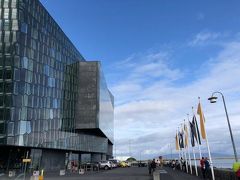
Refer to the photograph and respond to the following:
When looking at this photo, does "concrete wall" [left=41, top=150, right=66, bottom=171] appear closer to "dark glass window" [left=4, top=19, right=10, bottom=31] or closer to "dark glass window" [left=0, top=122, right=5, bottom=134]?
"dark glass window" [left=0, top=122, right=5, bottom=134]

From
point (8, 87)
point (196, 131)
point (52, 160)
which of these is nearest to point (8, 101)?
point (8, 87)

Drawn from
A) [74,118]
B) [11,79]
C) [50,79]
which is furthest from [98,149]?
[11,79]

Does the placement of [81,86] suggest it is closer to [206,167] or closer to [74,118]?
[74,118]

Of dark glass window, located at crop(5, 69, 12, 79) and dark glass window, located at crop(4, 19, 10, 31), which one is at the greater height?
dark glass window, located at crop(4, 19, 10, 31)

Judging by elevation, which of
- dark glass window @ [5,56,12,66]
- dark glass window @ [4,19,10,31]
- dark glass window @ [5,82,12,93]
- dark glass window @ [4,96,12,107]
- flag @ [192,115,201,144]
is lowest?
flag @ [192,115,201,144]

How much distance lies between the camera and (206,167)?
28.0 meters

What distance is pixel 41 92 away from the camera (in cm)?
6209

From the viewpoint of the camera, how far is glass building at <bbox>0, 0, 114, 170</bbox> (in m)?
52.8

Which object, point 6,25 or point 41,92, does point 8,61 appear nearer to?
point 6,25

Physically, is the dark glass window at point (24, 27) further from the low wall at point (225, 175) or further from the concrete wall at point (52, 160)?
the low wall at point (225, 175)

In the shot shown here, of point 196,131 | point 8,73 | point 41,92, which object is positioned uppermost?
point 8,73

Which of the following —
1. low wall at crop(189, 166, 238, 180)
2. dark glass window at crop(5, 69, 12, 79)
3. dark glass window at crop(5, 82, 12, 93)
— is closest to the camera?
low wall at crop(189, 166, 238, 180)

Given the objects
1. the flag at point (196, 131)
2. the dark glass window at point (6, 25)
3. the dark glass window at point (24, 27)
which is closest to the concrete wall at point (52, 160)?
the dark glass window at point (24, 27)

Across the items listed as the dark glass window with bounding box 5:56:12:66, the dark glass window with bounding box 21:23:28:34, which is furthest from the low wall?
the dark glass window with bounding box 21:23:28:34
